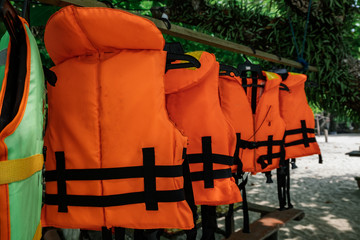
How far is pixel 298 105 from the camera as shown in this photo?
8.15 feet

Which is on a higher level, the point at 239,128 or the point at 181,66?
the point at 181,66

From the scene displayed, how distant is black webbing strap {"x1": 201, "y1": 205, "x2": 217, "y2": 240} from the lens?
1571 mm

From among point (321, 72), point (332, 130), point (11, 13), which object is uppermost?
point (321, 72)

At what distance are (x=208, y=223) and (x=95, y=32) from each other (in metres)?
1.18

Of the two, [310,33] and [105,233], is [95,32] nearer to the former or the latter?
[105,233]

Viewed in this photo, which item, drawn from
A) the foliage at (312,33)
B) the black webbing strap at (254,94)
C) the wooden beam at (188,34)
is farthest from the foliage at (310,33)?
the black webbing strap at (254,94)

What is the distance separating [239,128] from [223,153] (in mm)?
528

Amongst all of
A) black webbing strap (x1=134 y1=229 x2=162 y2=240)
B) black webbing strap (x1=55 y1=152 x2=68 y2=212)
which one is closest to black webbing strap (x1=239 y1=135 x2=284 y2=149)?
black webbing strap (x1=134 y1=229 x2=162 y2=240)

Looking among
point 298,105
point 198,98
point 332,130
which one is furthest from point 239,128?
point 332,130

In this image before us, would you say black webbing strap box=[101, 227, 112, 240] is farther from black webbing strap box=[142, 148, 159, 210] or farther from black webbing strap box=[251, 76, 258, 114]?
black webbing strap box=[251, 76, 258, 114]

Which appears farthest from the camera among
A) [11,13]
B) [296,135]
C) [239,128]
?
[296,135]

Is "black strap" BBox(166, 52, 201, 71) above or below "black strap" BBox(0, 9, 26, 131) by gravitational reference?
above

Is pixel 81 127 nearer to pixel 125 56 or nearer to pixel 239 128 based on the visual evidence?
pixel 125 56

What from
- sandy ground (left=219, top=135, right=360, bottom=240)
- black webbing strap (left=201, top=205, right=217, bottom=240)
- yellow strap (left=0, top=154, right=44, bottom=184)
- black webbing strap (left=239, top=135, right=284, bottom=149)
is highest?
yellow strap (left=0, top=154, right=44, bottom=184)
